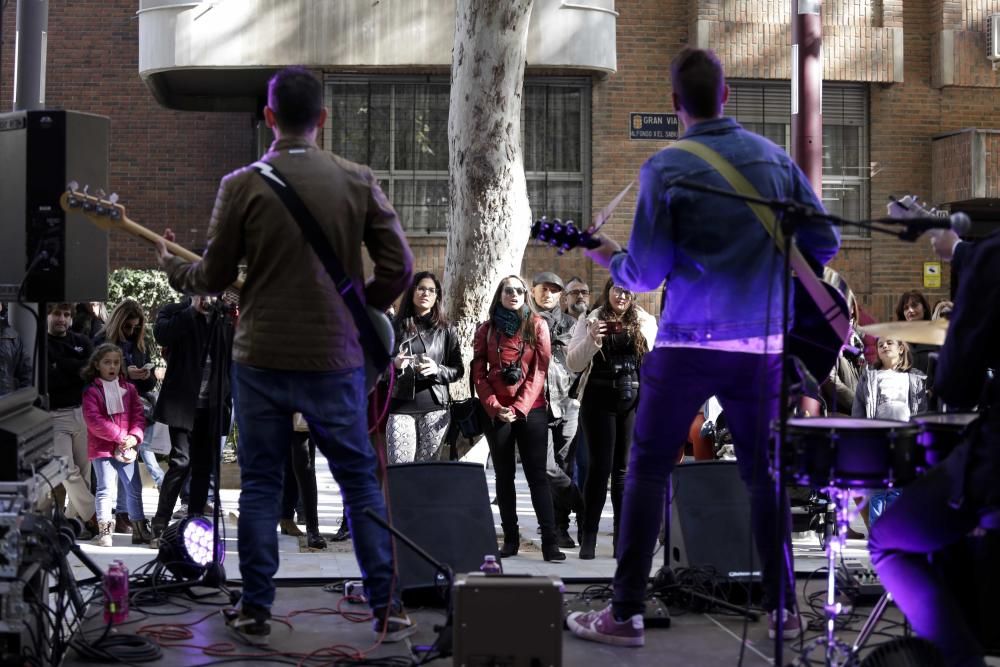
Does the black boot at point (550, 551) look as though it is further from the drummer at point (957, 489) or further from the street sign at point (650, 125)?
the street sign at point (650, 125)

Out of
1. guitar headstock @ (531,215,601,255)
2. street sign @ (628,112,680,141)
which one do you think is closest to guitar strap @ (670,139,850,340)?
guitar headstock @ (531,215,601,255)

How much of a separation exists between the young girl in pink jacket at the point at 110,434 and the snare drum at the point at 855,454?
597 cm

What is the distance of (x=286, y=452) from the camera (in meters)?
5.32

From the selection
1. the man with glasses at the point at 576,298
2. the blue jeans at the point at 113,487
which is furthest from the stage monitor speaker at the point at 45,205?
the man with glasses at the point at 576,298

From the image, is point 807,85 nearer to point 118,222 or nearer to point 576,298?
point 576,298

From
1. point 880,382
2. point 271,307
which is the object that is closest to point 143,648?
point 271,307

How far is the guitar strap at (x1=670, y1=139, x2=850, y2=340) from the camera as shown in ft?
16.5

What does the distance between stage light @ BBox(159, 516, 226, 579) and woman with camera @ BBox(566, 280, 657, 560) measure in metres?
2.66

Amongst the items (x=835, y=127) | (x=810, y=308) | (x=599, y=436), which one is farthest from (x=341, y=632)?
(x=835, y=127)

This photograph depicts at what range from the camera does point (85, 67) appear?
1952cm

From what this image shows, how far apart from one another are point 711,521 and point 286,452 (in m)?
2.31

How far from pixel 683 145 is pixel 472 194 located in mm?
5270

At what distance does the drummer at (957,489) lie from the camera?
3.81 m

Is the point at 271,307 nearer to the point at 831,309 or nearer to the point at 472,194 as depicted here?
the point at 831,309
